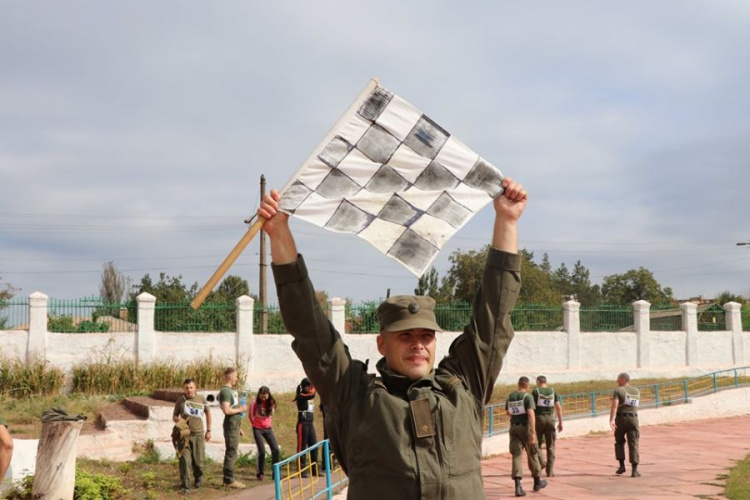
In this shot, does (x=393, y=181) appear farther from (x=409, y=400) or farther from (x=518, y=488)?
(x=518, y=488)

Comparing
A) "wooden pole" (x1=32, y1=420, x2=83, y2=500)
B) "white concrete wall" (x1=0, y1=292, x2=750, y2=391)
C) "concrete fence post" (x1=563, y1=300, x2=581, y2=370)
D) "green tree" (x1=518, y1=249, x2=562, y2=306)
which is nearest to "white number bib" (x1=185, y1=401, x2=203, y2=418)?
"wooden pole" (x1=32, y1=420, x2=83, y2=500)

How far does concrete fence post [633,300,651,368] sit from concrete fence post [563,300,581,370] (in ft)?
7.84

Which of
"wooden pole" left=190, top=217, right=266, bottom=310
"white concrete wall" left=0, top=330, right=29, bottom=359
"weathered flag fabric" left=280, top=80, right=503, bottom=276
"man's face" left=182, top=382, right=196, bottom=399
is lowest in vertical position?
"man's face" left=182, top=382, right=196, bottom=399

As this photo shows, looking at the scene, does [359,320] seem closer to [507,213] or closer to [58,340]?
[58,340]

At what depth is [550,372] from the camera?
27.3 meters

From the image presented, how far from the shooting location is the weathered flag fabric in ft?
12.7

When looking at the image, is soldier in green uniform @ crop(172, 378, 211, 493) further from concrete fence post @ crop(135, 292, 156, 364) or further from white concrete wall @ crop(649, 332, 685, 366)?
white concrete wall @ crop(649, 332, 685, 366)

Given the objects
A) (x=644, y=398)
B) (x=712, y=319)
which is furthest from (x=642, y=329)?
(x=644, y=398)

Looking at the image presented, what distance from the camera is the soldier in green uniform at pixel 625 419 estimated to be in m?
A: 14.0

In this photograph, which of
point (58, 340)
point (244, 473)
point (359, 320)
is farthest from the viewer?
point (359, 320)

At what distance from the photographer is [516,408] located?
42.0 ft

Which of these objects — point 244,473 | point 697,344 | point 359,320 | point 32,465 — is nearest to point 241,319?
point 359,320

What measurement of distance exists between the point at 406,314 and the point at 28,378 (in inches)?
742

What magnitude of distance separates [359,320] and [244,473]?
11814 millimetres
